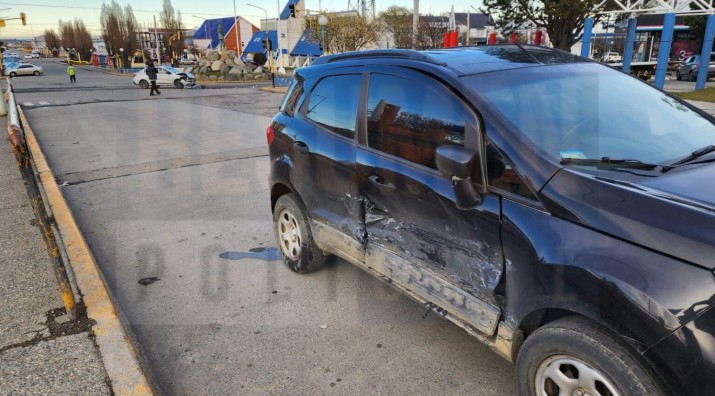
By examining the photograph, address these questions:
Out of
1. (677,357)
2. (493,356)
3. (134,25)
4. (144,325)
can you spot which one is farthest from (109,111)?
(134,25)

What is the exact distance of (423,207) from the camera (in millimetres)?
2770

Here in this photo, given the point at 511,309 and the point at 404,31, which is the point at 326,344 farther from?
the point at 404,31

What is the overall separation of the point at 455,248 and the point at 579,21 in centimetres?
2242

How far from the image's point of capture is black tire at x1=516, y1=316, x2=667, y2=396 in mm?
1848

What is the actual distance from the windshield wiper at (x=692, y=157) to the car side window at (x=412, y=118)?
3.07ft

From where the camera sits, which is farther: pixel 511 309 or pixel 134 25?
pixel 134 25

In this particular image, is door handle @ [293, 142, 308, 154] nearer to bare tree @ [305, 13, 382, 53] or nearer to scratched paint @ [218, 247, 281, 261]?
scratched paint @ [218, 247, 281, 261]

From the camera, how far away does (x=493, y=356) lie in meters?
3.11

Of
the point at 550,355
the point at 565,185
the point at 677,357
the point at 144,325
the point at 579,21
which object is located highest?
the point at 579,21

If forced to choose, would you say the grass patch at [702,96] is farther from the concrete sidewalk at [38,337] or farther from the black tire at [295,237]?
the concrete sidewalk at [38,337]

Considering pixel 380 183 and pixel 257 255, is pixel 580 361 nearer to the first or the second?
pixel 380 183

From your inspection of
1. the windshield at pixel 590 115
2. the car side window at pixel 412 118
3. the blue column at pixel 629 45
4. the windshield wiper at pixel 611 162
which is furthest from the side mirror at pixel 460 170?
the blue column at pixel 629 45

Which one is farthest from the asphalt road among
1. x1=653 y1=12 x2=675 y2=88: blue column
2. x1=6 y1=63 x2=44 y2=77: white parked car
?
x1=6 y1=63 x2=44 y2=77: white parked car

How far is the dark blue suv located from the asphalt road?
444 mm
